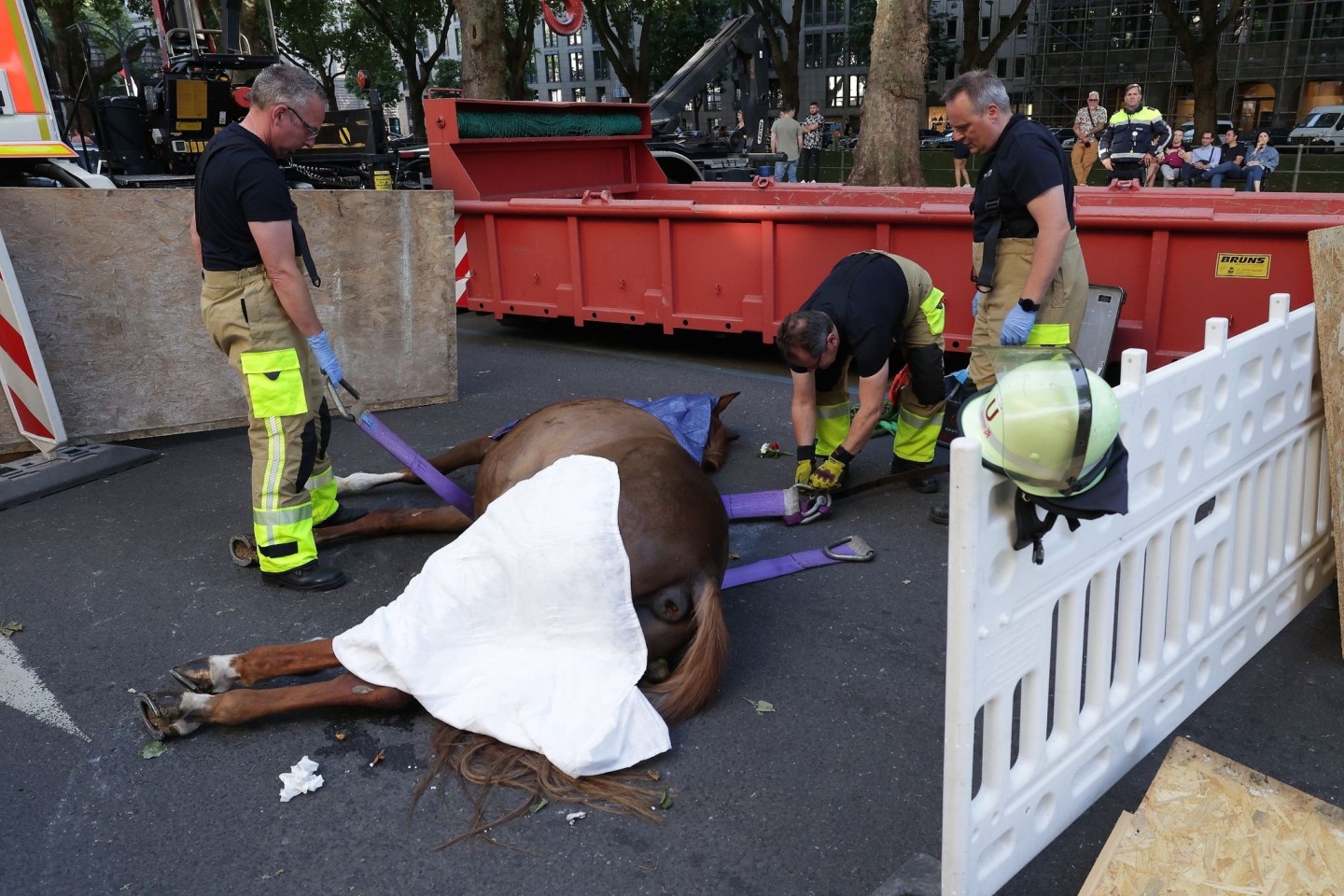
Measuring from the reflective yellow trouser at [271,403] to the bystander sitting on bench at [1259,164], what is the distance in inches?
617

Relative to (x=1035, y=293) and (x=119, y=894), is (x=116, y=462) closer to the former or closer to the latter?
(x=119, y=894)

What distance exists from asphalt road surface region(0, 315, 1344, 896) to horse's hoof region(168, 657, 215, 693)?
173 mm

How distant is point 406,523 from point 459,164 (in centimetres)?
446

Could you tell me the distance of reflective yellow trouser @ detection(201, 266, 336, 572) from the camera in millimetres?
3744

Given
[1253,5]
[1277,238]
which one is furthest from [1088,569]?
[1253,5]

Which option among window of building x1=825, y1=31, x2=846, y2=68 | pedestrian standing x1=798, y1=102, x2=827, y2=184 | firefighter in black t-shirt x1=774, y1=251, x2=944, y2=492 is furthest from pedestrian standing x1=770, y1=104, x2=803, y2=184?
window of building x1=825, y1=31, x2=846, y2=68

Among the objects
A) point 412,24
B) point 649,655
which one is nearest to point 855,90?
point 412,24

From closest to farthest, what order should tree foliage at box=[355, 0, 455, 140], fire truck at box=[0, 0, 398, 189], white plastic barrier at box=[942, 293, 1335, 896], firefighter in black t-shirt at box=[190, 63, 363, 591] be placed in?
white plastic barrier at box=[942, 293, 1335, 896] < firefighter in black t-shirt at box=[190, 63, 363, 591] < fire truck at box=[0, 0, 398, 189] < tree foliage at box=[355, 0, 455, 140]

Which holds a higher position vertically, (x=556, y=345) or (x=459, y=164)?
(x=459, y=164)

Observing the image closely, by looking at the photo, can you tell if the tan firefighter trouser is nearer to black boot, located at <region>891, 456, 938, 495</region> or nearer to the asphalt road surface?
black boot, located at <region>891, 456, 938, 495</region>

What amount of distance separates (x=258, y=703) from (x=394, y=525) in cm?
145

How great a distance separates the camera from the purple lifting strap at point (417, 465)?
4047 mm

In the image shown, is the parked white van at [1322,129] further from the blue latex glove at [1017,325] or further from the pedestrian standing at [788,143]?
the blue latex glove at [1017,325]

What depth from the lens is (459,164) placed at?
308 inches
